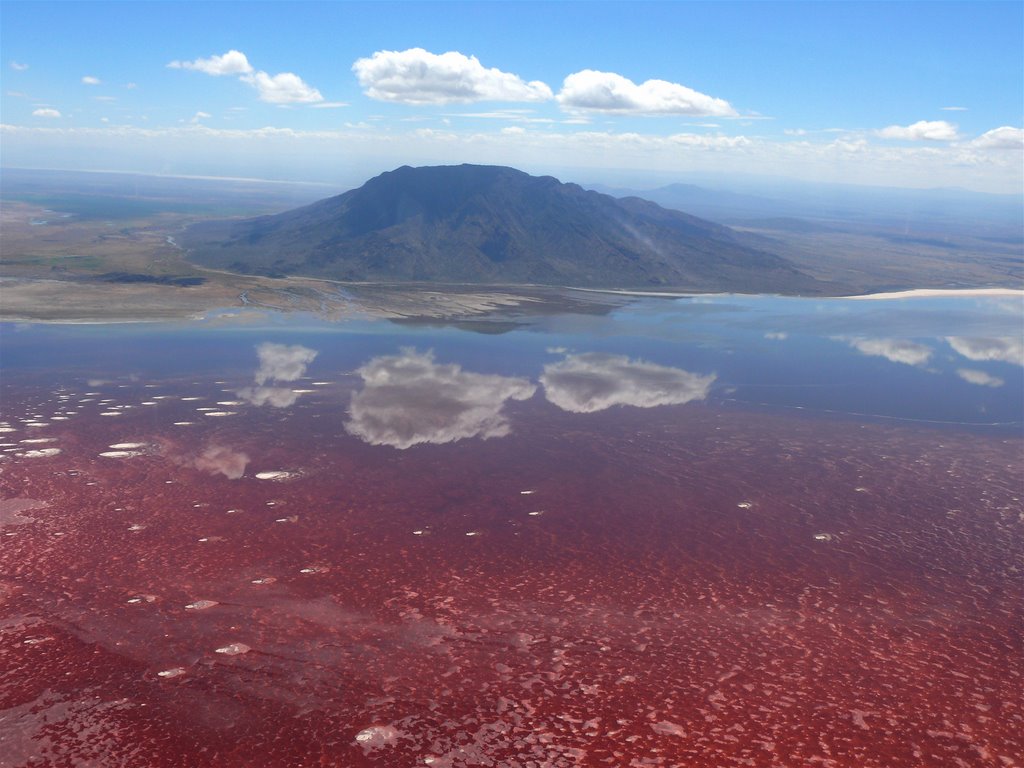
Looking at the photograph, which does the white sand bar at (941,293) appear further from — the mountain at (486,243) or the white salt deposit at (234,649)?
the white salt deposit at (234,649)

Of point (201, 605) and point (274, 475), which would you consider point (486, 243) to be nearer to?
point (274, 475)

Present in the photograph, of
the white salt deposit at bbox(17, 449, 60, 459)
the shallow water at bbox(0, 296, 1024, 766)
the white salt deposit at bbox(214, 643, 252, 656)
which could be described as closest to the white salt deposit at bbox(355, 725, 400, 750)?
the shallow water at bbox(0, 296, 1024, 766)

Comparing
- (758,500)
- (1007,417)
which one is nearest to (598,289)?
(1007,417)

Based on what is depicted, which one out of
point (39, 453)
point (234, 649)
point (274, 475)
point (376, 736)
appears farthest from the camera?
point (39, 453)

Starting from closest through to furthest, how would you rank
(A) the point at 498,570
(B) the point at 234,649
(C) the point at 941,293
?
(B) the point at 234,649 → (A) the point at 498,570 → (C) the point at 941,293

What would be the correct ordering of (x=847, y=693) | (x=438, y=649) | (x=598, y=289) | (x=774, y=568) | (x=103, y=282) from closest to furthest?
(x=847, y=693) < (x=438, y=649) < (x=774, y=568) < (x=103, y=282) < (x=598, y=289)

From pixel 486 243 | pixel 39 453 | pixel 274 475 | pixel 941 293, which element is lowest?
pixel 274 475

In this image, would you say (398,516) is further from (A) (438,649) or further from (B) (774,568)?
(B) (774,568)

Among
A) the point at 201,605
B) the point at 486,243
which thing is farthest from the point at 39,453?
the point at 486,243
